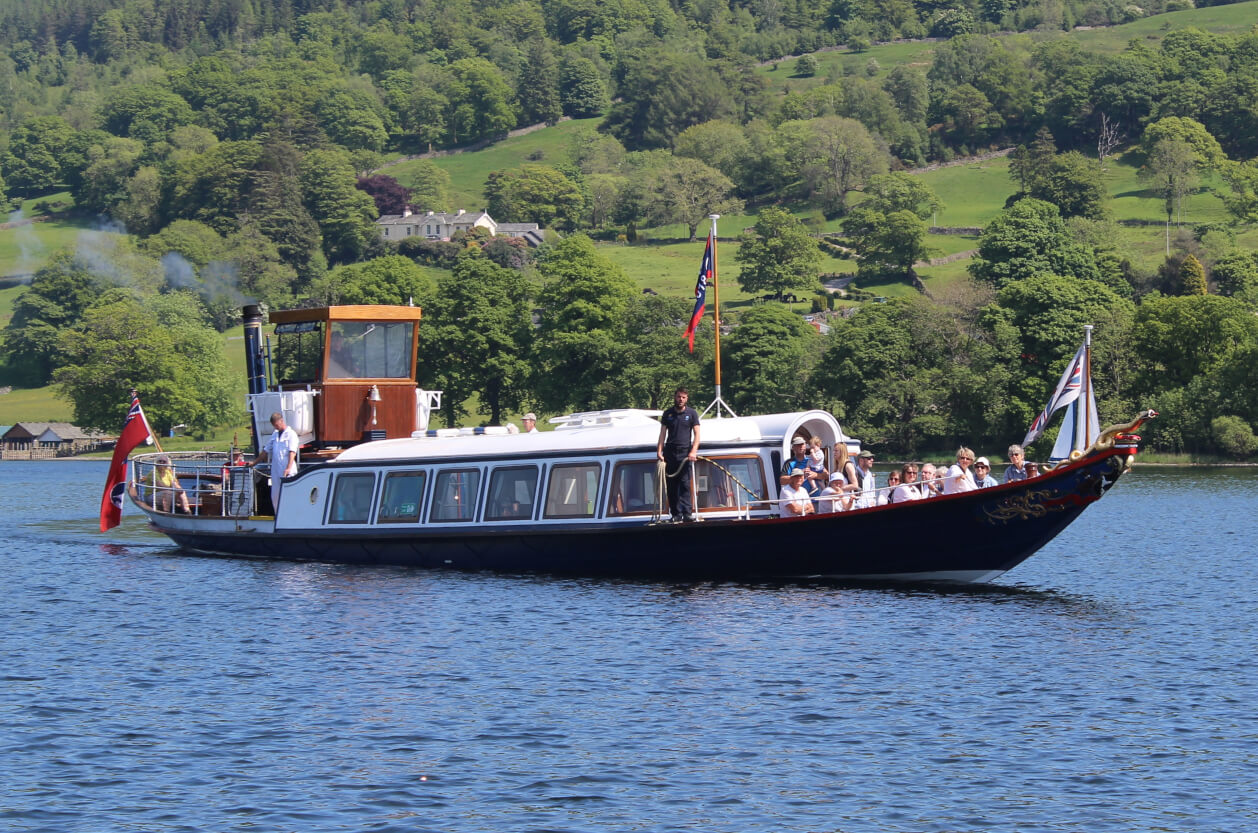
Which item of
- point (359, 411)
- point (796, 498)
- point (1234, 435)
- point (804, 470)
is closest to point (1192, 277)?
point (1234, 435)

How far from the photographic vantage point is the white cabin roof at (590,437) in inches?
1335

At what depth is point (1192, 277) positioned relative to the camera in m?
136

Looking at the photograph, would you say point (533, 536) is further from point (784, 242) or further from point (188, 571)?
point (784, 242)

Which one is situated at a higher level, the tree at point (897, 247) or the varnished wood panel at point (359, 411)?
the tree at point (897, 247)

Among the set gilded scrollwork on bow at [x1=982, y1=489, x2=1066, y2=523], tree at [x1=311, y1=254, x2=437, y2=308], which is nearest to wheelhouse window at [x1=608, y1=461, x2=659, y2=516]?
gilded scrollwork on bow at [x1=982, y1=489, x2=1066, y2=523]

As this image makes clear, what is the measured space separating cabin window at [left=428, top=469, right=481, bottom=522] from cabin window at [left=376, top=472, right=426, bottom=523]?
20.1 inches

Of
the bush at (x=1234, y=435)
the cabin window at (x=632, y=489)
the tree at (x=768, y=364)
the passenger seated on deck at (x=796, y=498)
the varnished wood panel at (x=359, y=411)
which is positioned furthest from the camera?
the tree at (x=768, y=364)

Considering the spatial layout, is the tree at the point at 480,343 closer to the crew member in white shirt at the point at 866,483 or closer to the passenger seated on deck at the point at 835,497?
the crew member in white shirt at the point at 866,483

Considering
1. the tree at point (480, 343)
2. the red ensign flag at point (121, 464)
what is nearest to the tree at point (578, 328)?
the tree at point (480, 343)

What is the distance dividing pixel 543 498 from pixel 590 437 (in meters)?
1.79

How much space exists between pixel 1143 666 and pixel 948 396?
254 feet

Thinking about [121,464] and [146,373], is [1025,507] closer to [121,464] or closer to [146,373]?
[121,464]

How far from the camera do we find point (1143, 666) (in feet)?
87.2

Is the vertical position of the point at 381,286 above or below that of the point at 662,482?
above
